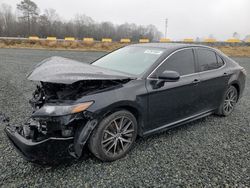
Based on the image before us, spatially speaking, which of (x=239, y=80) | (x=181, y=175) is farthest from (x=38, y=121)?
(x=239, y=80)

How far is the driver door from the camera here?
263 cm

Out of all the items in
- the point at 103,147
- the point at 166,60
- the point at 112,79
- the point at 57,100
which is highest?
the point at 166,60

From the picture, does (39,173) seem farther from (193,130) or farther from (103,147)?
(193,130)

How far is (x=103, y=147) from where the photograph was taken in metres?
2.29

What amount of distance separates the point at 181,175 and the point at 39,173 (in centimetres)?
169

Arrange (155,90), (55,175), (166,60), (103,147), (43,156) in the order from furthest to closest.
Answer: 1. (166,60)
2. (155,90)
3. (103,147)
4. (55,175)
5. (43,156)

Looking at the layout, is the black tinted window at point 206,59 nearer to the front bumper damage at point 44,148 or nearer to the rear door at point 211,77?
the rear door at point 211,77

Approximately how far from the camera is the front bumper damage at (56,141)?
1944mm

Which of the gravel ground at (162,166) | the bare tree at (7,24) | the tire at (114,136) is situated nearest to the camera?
the gravel ground at (162,166)

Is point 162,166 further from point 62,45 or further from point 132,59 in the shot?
point 62,45

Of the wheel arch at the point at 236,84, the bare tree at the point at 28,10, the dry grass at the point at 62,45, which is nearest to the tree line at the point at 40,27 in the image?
the bare tree at the point at 28,10

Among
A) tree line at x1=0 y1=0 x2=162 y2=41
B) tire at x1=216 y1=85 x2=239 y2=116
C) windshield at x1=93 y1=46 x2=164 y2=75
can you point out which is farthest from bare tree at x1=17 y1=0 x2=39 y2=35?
tire at x1=216 y1=85 x2=239 y2=116

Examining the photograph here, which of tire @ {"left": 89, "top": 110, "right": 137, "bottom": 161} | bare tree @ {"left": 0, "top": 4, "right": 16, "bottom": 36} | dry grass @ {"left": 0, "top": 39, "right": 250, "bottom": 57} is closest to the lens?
tire @ {"left": 89, "top": 110, "right": 137, "bottom": 161}

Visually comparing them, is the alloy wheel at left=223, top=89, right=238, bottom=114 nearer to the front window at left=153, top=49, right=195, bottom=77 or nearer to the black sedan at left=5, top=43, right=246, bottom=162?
the black sedan at left=5, top=43, right=246, bottom=162
